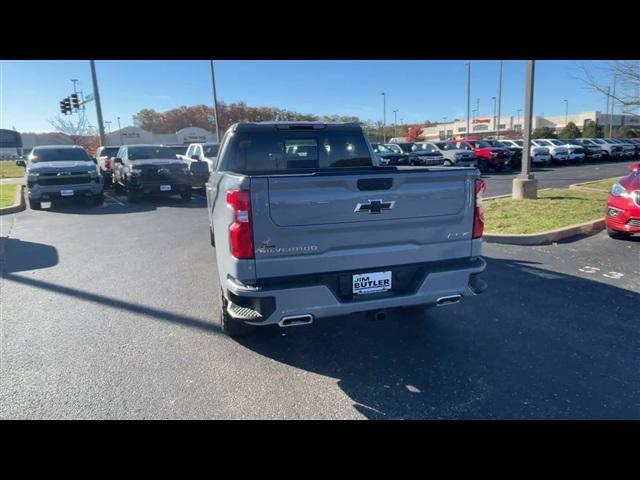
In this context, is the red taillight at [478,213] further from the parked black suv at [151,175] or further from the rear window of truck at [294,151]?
the parked black suv at [151,175]

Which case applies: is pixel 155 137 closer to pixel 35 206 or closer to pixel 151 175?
pixel 35 206

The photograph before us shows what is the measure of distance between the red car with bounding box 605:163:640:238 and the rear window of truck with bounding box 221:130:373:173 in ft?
15.8

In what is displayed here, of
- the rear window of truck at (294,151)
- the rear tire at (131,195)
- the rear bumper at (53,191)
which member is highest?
the rear window of truck at (294,151)

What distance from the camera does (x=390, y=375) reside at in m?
3.37

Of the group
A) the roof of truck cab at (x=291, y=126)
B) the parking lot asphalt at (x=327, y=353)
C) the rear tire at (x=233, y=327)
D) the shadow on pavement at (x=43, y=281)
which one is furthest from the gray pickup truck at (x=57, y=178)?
the rear tire at (x=233, y=327)

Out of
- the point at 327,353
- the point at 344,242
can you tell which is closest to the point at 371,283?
the point at 344,242

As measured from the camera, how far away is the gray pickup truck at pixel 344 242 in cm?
→ 295

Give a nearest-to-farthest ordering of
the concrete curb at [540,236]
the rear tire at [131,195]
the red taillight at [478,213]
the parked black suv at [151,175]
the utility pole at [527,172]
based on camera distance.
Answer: the red taillight at [478,213], the concrete curb at [540,236], the utility pole at [527,172], the parked black suv at [151,175], the rear tire at [131,195]

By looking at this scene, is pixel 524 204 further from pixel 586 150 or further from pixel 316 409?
pixel 586 150

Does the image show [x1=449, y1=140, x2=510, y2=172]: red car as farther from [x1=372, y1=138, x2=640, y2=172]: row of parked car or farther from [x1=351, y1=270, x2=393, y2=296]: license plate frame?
[x1=351, y1=270, x2=393, y2=296]: license plate frame

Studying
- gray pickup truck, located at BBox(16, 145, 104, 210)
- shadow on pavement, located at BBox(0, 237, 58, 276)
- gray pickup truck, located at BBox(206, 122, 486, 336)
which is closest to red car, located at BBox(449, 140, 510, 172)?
gray pickup truck, located at BBox(16, 145, 104, 210)

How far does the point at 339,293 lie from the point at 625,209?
6254 millimetres

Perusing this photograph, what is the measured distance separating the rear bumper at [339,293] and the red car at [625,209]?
5018 mm

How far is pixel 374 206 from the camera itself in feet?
10.3
